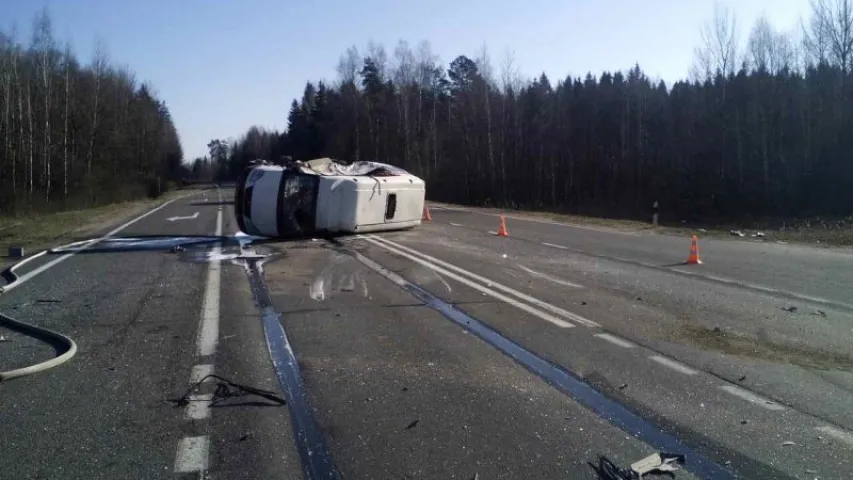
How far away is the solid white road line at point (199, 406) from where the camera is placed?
5.21 m

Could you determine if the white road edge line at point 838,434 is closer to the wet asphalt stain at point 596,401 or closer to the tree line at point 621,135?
the wet asphalt stain at point 596,401

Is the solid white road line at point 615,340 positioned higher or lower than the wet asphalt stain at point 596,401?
higher

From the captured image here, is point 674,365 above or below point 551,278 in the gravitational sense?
below

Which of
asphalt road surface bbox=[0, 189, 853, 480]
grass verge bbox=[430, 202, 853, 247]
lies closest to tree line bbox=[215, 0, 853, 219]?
grass verge bbox=[430, 202, 853, 247]

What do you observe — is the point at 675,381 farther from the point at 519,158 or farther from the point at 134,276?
the point at 519,158

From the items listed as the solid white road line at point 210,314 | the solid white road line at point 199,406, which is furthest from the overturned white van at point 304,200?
the solid white road line at point 199,406

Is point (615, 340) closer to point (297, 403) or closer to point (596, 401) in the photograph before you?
point (596, 401)

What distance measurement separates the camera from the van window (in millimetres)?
21312

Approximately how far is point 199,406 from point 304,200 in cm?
1402

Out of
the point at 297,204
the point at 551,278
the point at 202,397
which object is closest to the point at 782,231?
the point at 551,278

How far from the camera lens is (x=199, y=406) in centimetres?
543

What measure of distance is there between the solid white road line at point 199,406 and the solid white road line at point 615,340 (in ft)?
13.5

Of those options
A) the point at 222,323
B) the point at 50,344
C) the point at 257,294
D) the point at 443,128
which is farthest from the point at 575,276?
the point at 443,128

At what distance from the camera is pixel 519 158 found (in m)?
62.1
